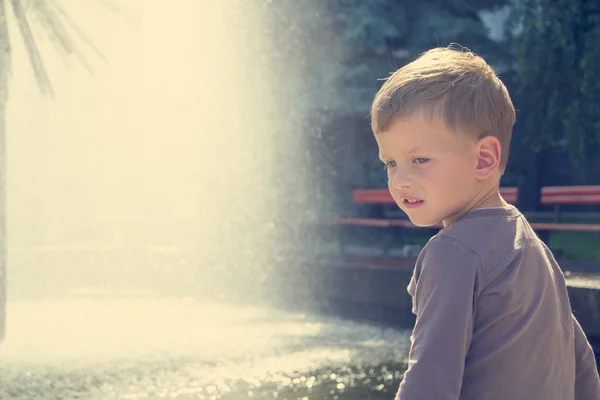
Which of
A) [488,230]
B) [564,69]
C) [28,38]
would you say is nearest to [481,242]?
[488,230]

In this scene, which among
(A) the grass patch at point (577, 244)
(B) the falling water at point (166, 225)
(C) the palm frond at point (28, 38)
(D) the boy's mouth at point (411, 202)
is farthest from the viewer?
(A) the grass patch at point (577, 244)

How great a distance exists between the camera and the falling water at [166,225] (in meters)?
6.64

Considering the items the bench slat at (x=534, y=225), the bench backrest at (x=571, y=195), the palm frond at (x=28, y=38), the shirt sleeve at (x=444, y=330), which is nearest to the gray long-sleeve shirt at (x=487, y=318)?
the shirt sleeve at (x=444, y=330)

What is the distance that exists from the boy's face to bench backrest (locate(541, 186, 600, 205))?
897 cm

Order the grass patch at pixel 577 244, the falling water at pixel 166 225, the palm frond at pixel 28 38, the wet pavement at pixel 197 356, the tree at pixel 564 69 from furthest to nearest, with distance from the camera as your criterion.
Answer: the tree at pixel 564 69 → the grass patch at pixel 577 244 → the palm frond at pixel 28 38 → the falling water at pixel 166 225 → the wet pavement at pixel 197 356

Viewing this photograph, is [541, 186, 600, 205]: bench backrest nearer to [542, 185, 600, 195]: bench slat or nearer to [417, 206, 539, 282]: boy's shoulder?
[542, 185, 600, 195]: bench slat

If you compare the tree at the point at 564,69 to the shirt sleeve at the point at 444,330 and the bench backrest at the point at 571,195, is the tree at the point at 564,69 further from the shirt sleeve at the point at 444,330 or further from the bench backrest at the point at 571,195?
the shirt sleeve at the point at 444,330

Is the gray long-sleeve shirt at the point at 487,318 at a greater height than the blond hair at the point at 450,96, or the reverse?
the blond hair at the point at 450,96

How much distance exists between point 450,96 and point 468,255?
1.17 ft

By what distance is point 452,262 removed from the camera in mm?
1936

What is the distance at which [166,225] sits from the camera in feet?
73.2

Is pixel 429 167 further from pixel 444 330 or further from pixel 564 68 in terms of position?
pixel 564 68

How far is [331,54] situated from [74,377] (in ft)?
36.5

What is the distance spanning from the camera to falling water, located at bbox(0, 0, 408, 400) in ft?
21.8
